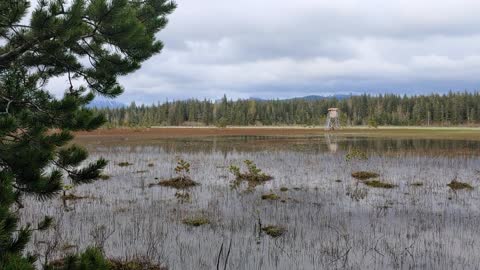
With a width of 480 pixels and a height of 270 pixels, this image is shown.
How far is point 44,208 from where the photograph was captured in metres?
13.3

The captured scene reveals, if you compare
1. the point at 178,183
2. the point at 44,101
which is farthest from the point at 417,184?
the point at 44,101

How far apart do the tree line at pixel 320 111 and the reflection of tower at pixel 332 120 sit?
2019 cm

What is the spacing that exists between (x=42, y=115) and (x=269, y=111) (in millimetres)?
161846

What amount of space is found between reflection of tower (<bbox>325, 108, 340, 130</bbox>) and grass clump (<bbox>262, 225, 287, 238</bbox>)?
92500 mm

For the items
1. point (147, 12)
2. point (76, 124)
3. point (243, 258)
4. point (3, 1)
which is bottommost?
point (243, 258)

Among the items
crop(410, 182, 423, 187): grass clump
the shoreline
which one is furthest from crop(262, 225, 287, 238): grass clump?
the shoreline

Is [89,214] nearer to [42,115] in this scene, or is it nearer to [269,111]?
[42,115]

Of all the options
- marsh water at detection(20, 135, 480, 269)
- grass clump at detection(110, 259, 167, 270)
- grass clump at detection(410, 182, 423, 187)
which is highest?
grass clump at detection(410, 182, 423, 187)

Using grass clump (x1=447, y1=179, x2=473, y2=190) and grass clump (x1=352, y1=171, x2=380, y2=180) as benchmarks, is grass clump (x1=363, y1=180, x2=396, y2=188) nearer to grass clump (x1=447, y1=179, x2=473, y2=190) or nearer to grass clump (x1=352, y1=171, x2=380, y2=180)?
grass clump (x1=352, y1=171, x2=380, y2=180)

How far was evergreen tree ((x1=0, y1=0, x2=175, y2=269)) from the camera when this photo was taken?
15.0ft

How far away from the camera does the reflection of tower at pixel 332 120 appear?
101 m

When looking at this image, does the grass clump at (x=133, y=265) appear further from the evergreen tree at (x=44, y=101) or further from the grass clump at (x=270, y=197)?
the grass clump at (x=270, y=197)

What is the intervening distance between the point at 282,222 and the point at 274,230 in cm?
117

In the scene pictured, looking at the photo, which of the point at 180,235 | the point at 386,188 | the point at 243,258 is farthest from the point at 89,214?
the point at 386,188
